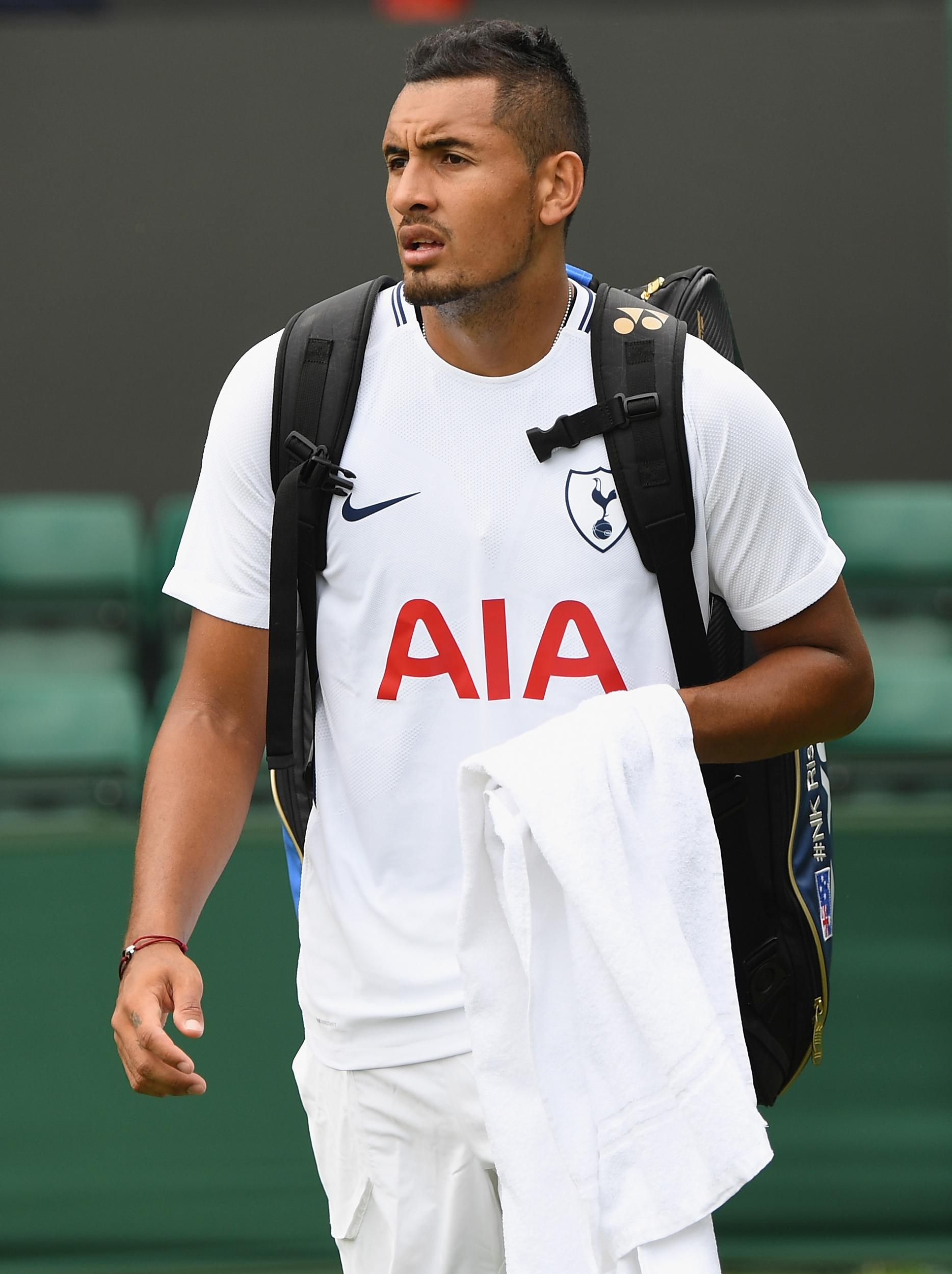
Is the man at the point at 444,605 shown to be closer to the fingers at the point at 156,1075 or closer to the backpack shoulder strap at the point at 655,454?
the backpack shoulder strap at the point at 655,454

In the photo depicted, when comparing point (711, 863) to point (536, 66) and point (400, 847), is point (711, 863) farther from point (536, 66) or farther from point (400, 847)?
point (536, 66)

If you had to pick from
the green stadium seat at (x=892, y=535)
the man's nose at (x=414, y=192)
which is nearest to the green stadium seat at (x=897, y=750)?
the green stadium seat at (x=892, y=535)

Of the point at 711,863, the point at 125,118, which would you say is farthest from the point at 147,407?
the point at 711,863

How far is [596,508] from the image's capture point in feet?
5.97

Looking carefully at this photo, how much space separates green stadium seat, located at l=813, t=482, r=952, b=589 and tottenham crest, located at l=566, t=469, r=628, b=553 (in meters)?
2.73

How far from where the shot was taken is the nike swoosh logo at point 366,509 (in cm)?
185

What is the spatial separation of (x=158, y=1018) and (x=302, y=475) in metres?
0.59

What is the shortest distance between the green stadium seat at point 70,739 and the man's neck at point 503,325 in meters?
2.08

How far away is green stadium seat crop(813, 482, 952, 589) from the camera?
4453 mm

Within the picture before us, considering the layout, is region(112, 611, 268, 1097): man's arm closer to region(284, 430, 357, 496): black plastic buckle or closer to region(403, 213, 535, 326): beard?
region(284, 430, 357, 496): black plastic buckle

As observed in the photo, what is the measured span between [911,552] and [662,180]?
1.33 m

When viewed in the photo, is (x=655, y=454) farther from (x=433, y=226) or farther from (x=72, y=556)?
(x=72, y=556)

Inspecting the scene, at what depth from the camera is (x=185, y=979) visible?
168cm

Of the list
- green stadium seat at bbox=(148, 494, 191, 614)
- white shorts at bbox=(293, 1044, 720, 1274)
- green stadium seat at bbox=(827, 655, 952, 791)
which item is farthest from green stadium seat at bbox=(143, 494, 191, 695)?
white shorts at bbox=(293, 1044, 720, 1274)
